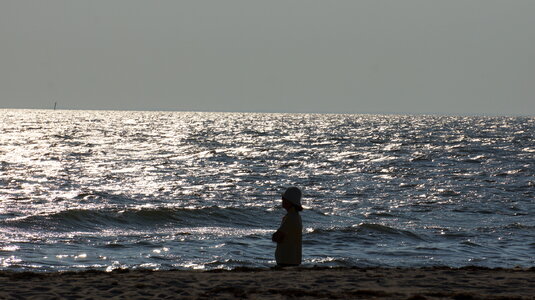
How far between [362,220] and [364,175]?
1611 cm

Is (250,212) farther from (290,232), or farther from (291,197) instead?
(291,197)

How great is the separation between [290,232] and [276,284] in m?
1.03

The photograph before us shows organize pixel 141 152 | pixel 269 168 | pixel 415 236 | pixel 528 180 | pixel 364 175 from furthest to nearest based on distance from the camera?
pixel 141 152, pixel 269 168, pixel 364 175, pixel 528 180, pixel 415 236

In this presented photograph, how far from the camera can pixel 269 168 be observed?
42281 mm

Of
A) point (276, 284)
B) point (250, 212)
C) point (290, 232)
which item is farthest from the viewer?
point (250, 212)

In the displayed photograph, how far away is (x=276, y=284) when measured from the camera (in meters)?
10.4

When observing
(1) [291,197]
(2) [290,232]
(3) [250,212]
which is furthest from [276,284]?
(3) [250,212]

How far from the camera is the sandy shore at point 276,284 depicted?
971 centimetres

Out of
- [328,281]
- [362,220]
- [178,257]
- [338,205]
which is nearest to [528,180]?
[338,205]

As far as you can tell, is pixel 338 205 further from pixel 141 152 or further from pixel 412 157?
pixel 141 152

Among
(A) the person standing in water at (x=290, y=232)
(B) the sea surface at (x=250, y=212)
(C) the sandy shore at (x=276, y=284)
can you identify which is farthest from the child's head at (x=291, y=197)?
(B) the sea surface at (x=250, y=212)

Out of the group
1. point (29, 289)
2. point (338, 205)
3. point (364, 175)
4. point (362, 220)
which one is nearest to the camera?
point (29, 289)

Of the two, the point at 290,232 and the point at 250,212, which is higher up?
the point at 290,232

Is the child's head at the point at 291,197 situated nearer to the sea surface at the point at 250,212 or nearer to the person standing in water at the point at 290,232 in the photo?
the person standing in water at the point at 290,232
